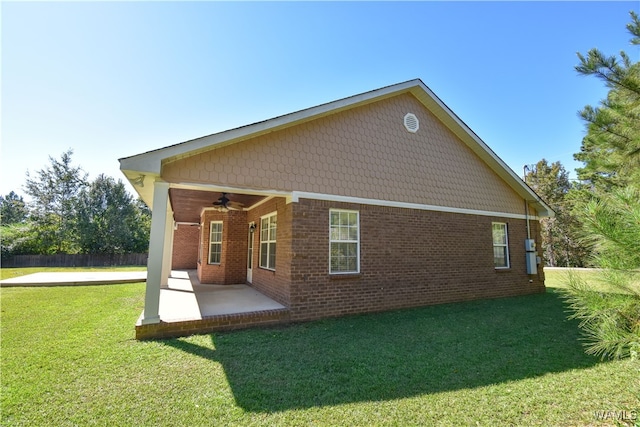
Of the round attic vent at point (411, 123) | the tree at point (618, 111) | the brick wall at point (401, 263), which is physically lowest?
the brick wall at point (401, 263)

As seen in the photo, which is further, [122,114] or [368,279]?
[122,114]

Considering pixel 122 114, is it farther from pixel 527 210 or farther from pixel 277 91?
pixel 527 210

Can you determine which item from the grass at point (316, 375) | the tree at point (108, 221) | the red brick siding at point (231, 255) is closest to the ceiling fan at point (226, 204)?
the red brick siding at point (231, 255)

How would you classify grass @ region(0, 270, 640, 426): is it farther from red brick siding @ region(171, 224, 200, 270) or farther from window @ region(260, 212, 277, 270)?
red brick siding @ region(171, 224, 200, 270)

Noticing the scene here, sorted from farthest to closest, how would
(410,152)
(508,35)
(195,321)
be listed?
1. (410,152)
2. (508,35)
3. (195,321)

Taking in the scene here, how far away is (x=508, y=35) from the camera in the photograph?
329 inches

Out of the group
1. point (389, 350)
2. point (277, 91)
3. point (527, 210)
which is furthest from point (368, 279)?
point (527, 210)

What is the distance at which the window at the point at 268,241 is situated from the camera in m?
8.76

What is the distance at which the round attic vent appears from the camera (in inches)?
357

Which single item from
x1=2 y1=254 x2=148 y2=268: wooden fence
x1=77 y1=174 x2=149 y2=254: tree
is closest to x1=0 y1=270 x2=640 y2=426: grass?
x1=2 y1=254 x2=148 y2=268: wooden fence

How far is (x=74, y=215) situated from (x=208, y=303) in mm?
31364

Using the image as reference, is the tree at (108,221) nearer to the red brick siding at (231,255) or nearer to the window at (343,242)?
the red brick siding at (231,255)

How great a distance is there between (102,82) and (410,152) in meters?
8.60

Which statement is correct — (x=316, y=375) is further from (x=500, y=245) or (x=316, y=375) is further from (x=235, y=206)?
A: (x=500, y=245)
